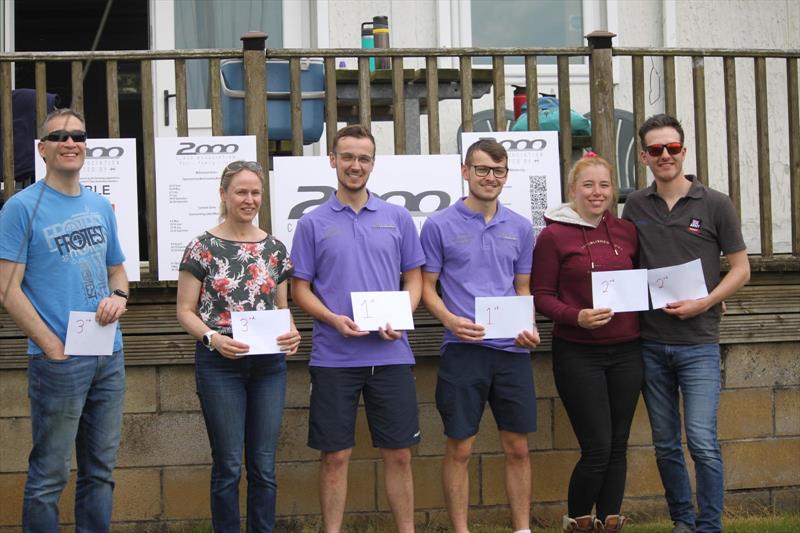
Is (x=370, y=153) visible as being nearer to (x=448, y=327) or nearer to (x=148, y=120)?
(x=448, y=327)

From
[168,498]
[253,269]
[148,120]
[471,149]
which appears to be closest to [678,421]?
[471,149]

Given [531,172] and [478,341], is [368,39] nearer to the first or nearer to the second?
[531,172]

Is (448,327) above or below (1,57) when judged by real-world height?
below

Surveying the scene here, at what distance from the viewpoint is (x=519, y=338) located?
18.2 feet

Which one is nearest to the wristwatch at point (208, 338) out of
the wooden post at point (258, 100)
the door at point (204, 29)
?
the wooden post at point (258, 100)

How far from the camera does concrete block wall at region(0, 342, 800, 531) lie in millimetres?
6172

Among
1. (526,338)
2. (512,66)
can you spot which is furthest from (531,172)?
(512,66)

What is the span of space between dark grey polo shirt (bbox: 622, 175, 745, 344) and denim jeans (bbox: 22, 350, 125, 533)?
248 centimetres

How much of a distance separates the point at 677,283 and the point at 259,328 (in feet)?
6.40

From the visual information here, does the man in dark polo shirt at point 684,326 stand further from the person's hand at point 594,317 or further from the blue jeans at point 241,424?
the blue jeans at point 241,424

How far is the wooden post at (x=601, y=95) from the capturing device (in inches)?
257

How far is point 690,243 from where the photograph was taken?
571cm

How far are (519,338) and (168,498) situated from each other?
203 cm

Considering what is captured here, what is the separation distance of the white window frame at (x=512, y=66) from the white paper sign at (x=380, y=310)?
3.89 metres
